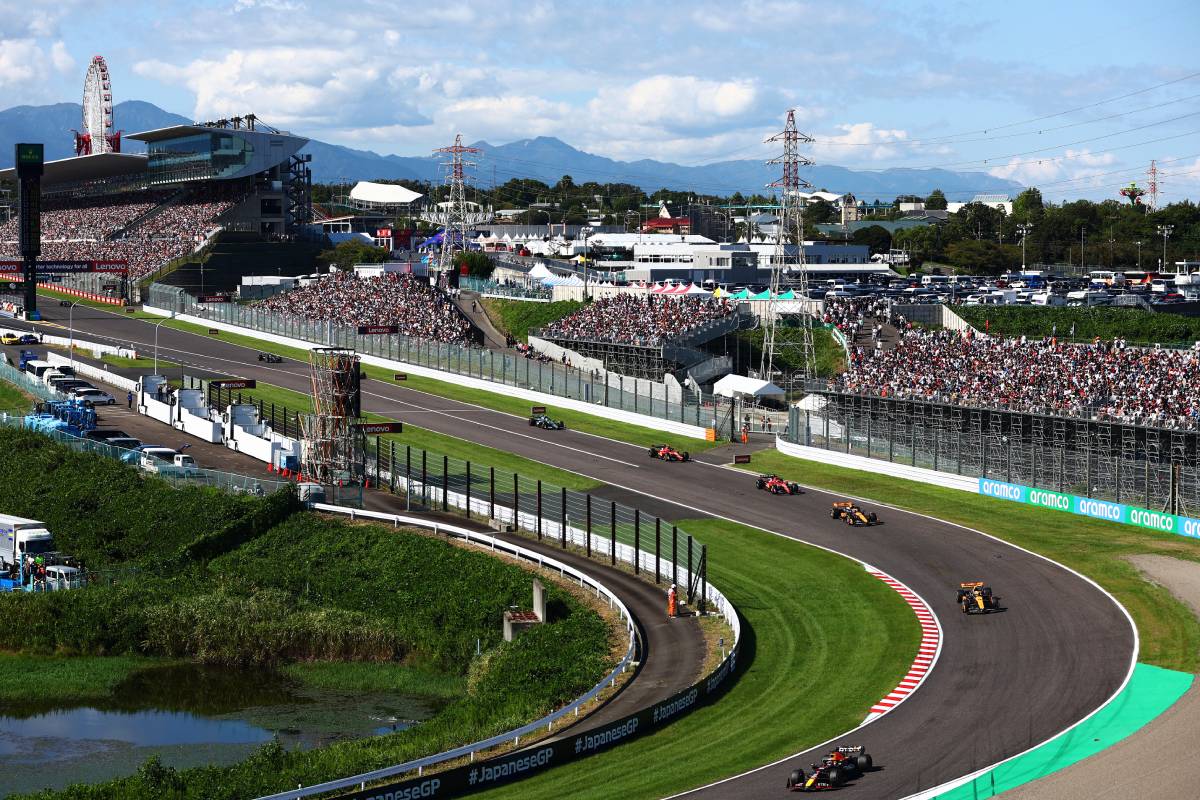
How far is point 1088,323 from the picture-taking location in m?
100

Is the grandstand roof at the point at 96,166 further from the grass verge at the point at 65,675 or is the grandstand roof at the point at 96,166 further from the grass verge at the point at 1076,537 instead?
the grass verge at the point at 65,675

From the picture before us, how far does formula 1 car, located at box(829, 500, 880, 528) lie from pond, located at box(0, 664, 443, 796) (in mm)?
21111

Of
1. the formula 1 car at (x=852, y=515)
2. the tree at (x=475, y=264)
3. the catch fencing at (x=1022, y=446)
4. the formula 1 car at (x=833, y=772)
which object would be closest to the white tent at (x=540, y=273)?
the tree at (x=475, y=264)

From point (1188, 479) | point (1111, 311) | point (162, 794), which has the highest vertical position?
point (1111, 311)

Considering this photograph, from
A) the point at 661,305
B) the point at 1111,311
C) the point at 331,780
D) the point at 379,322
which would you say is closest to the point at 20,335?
the point at 379,322

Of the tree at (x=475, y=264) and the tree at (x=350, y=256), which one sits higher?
the tree at (x=350, y=256)

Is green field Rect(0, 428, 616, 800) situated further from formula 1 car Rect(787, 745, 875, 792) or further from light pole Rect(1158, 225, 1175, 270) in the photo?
light pole Rect(1158, 225, 1175, 270)

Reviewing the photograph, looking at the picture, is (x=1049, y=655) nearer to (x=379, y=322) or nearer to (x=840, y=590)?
(x=840, y=590)

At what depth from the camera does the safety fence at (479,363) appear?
8550cm

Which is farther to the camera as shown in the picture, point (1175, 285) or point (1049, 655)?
point (1175, 285)

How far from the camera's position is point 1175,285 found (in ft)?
429

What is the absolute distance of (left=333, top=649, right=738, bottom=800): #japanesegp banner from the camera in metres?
31.2

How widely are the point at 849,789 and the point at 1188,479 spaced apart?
32.0m

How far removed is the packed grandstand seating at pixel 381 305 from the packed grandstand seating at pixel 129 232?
2305cm
